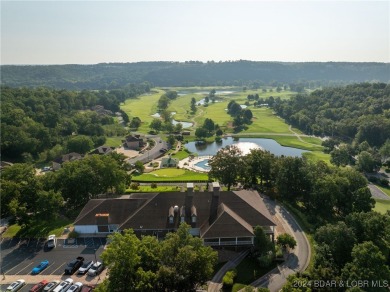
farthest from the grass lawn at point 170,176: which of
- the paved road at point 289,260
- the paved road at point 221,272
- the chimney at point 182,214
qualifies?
the paved road at point 221,272

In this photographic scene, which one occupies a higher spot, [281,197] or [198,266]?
[198,266]

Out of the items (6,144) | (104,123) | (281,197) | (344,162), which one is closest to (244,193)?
(281,197)

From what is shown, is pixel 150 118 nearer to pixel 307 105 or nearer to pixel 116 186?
pixel 307 105

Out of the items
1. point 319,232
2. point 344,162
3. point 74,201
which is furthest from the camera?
point 344,162

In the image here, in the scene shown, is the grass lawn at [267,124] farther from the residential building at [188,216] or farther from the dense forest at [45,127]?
the residential building at [188,216]

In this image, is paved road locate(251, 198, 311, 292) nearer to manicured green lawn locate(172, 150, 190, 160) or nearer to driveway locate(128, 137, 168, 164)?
manicured green lawn locate(172, 150, 190, 160)

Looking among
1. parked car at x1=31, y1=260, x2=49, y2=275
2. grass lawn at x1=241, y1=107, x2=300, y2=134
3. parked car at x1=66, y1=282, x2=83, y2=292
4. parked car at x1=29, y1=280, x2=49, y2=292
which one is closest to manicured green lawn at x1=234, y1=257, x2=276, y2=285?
parked car at x1=66, y1=282, x2=83, y2=292

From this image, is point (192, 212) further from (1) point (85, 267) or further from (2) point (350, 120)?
(2) point (350, 120)

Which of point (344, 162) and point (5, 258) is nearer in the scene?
point (5, 258)
